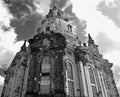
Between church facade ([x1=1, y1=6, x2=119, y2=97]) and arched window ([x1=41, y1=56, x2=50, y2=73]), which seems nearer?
church facade ([x1=1, y1=6, x2=119, y2=97])

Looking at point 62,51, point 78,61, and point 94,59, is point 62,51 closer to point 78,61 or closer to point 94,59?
point 78,61

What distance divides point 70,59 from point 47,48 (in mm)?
6024

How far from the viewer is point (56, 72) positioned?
93.2 feet

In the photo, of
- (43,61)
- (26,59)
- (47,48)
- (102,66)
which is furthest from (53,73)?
(102,66)

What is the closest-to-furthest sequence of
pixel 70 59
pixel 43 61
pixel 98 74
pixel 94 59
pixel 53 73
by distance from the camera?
1. pixel 53 73
2. pixel 43 61
3. pixel 70 59
4. pixel 98 74
5. pixel 94 59

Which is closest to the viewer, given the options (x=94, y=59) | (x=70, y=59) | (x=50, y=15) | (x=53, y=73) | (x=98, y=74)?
(x=53, y=73)

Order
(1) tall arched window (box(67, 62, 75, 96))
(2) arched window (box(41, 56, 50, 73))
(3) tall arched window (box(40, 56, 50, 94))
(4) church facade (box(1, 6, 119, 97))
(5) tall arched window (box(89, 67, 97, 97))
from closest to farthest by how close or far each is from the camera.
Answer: (3) tall arched window (box(40, 56, 50, 94)) < (4) church facade (box(1, 6, 119, 97)) < (1) tall arched window (box(67, 62, 75, 96)) < (2) arched window (box(41, 56, 50, 73)) < (5) tall arched window (box(89, 67, 97, 97))

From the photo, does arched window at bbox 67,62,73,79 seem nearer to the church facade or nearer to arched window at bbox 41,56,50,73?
the church facade

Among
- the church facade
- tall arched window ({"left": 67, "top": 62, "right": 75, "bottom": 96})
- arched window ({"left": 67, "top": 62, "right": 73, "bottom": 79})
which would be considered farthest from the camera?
arched window ({"left": 67, "top": 62, "right": 73, "bottom": 79})

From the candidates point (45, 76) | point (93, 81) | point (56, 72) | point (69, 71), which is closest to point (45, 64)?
point (45, 76)

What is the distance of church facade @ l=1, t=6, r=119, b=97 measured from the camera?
2703cm

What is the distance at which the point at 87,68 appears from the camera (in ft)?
113

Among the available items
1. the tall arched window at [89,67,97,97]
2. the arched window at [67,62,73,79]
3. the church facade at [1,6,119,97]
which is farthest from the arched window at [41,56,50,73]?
the tall arched window at [89,67,97,97]

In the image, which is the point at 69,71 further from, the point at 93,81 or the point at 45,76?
the point at 93,81
